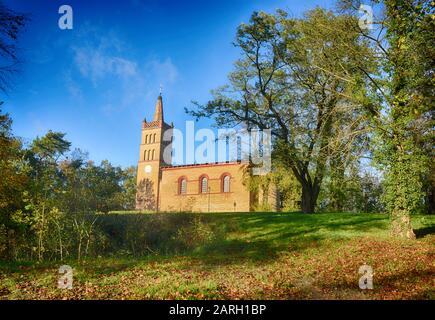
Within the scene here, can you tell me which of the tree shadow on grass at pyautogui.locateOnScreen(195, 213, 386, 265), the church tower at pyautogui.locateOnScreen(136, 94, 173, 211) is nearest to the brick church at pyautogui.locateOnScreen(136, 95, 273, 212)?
the church tower at pyautogui.locateOnScreen(136, 94, 173, 211)

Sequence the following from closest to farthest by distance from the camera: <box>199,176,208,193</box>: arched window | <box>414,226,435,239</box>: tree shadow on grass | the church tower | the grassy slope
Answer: the grassy slope, <box>414,226,435,239</box>: tree shadow on grass, <box>199,176,208,193</box>: arched window, the church tower

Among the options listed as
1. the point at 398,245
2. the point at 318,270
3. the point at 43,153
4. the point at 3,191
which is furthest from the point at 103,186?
the point at 43,153

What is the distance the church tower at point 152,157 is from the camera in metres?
57.0

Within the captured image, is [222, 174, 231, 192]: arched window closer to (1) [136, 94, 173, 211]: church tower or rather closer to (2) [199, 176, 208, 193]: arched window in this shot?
(2) [199, 176, 208, 193]: arched window

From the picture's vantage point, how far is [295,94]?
78.4 feet

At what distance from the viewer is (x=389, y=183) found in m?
13.9

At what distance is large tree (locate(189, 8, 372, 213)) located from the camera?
18016mm

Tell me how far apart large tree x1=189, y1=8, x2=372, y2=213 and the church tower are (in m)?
34.1

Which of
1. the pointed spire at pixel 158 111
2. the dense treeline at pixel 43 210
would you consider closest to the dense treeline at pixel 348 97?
the dense treeline at pixel 43 210

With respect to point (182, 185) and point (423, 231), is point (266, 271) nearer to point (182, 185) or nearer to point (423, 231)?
point (423, 231)

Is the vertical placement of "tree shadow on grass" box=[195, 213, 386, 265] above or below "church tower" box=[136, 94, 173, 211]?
below

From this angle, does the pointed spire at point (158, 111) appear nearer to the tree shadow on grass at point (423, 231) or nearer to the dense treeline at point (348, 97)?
the dense treeline at point (348, 97)

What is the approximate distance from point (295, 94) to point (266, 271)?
52.4 ft

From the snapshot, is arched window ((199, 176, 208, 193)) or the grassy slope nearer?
the grassy slope
